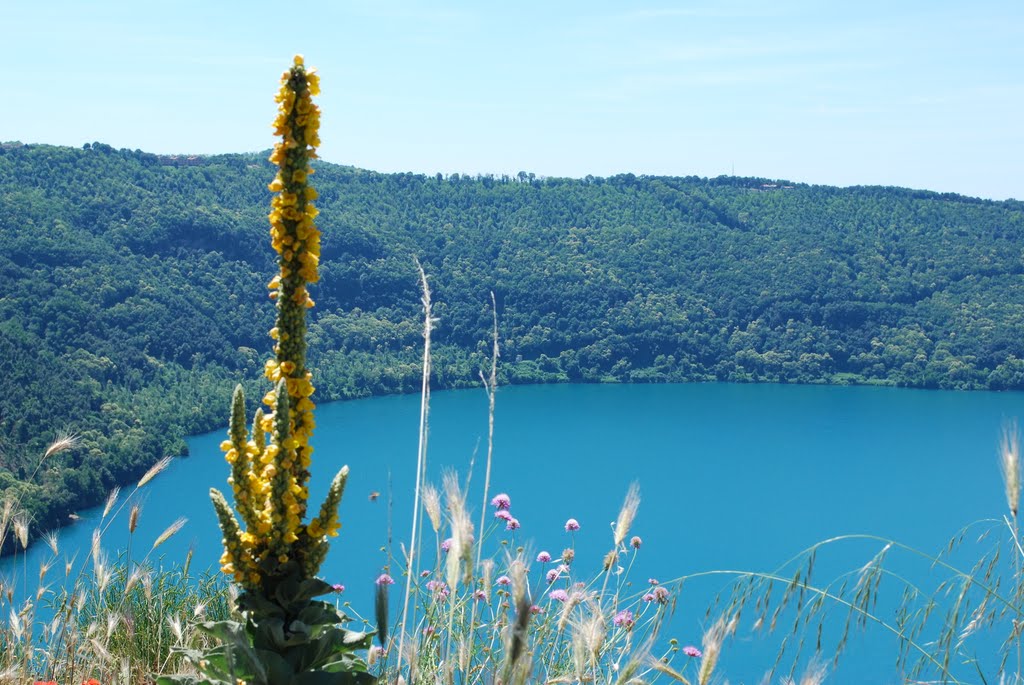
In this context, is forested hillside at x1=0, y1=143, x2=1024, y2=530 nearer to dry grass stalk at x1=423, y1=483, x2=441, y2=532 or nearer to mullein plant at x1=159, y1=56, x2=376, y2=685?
dry grass stalk at x1=423, y1=483, x2=441, y2=532

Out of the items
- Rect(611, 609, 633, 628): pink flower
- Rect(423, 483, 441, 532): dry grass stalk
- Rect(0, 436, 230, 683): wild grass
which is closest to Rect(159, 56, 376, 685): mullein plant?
Rect(423, 483, 441, 532): dry grass stalk

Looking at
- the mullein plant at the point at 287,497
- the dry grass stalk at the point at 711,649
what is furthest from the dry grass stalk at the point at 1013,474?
the mullein plant at the point at 287,497

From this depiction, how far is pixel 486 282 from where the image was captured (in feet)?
326

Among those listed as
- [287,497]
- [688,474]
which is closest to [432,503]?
[287,497]

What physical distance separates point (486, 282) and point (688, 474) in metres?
44.0

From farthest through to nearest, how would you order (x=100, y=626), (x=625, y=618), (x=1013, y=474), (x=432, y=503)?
1. (x=625, y=618)
2. (x=100, y=626)
3. (x=432, y=503)
4. (x=1013, y=474)

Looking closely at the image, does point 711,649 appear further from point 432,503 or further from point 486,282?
point 486,282

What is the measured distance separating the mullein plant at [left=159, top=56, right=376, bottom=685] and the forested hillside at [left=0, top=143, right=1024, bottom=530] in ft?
169

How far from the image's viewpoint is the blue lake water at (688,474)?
40719mm

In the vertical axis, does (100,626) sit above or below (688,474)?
above

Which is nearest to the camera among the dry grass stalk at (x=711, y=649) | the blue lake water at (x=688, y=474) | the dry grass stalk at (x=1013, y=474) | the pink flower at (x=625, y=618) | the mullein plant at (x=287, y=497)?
the mullein plant at (x=287, y=497)

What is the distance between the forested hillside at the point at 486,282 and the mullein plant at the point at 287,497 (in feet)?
169

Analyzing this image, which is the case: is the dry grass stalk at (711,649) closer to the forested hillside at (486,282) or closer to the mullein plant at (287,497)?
the mullein plant at (287,497)

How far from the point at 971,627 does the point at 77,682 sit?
2890 millimetres
